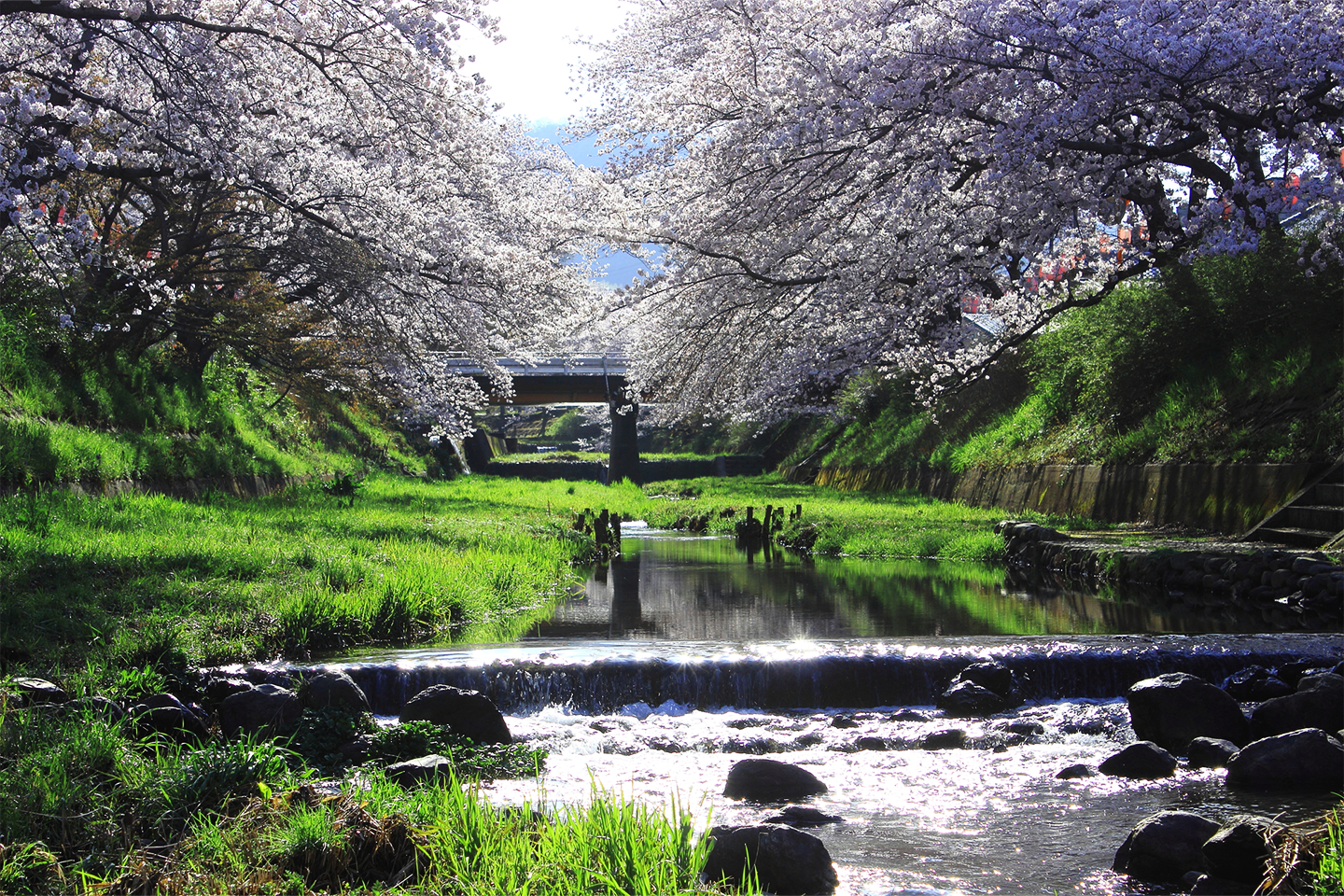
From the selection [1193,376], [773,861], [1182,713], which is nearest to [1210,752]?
[1182,713]

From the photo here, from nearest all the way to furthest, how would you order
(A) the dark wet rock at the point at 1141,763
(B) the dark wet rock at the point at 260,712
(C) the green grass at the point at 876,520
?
(A) the dark wet rock at the point at 1141,763
(B) the dark wet rock at the point at 260,712
(C) the green grass at the point at 876,520

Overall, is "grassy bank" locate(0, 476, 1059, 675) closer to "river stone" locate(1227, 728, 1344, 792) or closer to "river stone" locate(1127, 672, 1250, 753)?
"river stone" locate(1127, 672, 1250, 753)

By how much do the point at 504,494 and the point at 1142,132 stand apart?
1839 cm

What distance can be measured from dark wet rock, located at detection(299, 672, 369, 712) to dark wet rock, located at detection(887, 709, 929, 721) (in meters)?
3.71

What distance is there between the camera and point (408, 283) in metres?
15.0

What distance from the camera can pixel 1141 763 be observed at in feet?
17.8

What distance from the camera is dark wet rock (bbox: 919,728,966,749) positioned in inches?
240

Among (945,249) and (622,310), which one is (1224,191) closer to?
(945,249)

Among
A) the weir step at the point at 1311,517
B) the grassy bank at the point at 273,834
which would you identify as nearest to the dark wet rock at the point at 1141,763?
the grassy bank at the point at 273,834

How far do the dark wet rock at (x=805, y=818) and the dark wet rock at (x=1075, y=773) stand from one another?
1532 millimetres

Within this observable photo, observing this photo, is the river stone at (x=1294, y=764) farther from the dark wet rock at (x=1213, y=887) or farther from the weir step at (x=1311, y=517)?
the weir step at (x=1311, y=517)

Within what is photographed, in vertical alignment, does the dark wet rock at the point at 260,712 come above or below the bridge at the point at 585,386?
below

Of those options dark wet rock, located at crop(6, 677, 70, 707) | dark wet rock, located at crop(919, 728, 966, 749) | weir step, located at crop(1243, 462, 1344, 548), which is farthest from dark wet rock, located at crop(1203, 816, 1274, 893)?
weir step, located at crop(1243, 462, 1344, 548)

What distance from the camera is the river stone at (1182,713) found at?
19.4 ft
